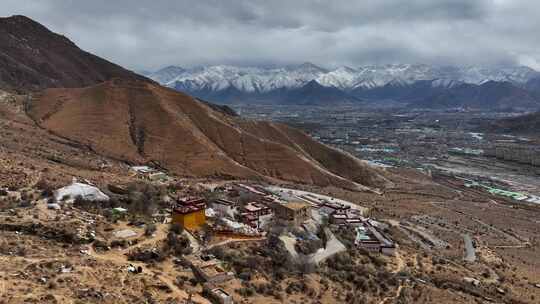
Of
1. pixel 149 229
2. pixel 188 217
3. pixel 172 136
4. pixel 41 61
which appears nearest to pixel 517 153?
pixel 172 136

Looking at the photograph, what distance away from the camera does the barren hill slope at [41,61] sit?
469 feet

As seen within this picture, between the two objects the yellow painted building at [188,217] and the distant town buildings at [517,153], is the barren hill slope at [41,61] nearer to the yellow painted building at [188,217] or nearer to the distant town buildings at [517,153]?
the yellow painted building at [188,217]

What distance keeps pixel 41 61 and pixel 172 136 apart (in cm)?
10307

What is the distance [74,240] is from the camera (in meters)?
27.2

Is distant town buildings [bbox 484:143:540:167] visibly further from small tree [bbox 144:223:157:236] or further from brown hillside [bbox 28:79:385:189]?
small tree [bbox 144:223:157:236]

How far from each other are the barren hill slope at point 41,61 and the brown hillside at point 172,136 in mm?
46089

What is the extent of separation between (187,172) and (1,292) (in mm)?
61005

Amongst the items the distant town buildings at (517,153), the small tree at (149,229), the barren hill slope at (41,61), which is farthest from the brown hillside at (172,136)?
the distant town buildings at (517,153)

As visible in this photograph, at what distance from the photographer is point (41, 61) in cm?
16725

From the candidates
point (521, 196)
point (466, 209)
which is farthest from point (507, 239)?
point (521, 196)

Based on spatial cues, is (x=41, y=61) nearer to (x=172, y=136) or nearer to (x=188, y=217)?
(x=172, y=136)

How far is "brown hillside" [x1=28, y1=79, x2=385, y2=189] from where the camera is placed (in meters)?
84.1

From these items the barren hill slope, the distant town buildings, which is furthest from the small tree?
the distant town buildings

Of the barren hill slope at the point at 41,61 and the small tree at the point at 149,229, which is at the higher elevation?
the barren hill slope at the point at 41,61
